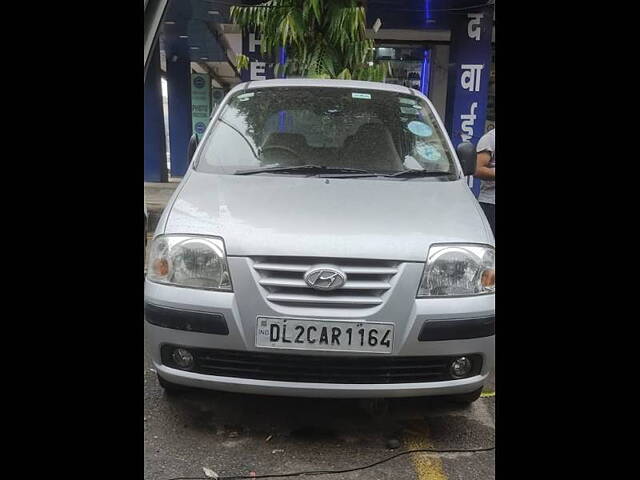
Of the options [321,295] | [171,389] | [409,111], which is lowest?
[171,389]

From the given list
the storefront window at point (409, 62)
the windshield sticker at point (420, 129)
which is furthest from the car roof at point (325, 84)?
the storefront window at point (409, 62)

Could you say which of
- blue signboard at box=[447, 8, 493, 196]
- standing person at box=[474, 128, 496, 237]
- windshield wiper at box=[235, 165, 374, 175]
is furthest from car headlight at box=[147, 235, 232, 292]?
blue signboard at box=[447, 8, 493, 196]

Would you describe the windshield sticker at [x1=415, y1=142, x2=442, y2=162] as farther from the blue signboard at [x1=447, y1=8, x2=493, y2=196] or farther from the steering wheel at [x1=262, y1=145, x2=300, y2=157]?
the blue signboard at [x1=447, y1=8, x2=493, y2=196]

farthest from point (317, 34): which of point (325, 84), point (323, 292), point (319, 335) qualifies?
point (319, 335)

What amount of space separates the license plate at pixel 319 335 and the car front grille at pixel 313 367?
5cm

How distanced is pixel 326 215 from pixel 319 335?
0.53 m

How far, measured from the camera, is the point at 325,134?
320cm

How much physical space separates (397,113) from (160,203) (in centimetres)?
564

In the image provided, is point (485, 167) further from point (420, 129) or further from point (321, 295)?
point (321, 295)

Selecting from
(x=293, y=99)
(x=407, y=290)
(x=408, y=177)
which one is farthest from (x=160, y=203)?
(x=407, y=290)

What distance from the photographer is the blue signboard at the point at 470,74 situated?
786 cm

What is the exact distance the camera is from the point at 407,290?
7.20ft

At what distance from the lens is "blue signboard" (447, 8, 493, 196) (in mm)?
7855
